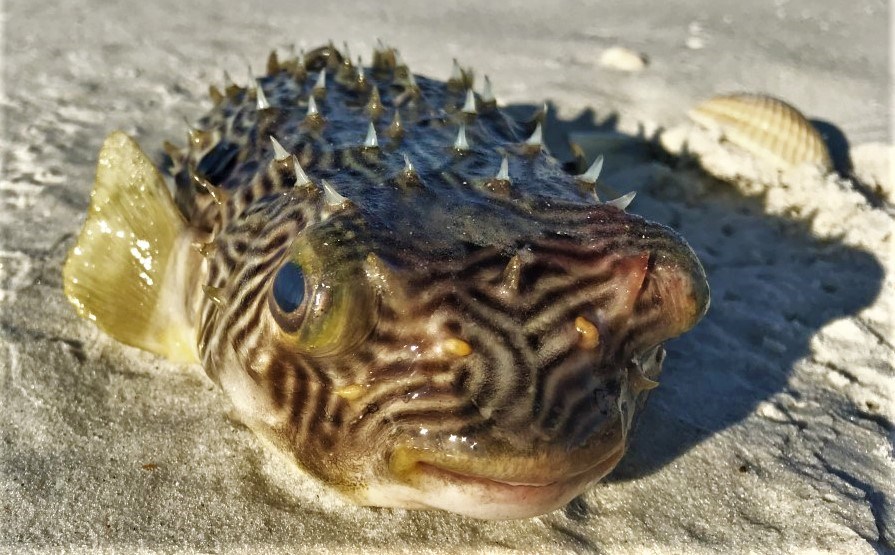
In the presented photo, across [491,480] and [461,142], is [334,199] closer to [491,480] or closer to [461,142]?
[461,142]

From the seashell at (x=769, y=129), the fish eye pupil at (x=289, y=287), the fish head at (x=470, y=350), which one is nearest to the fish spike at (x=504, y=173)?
the fish head at (x=470, y=350)

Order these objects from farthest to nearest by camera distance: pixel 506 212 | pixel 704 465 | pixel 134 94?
pixel 134 94
pixel 704 465
pixel 506 212

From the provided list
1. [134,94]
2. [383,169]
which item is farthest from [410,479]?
[134,94]

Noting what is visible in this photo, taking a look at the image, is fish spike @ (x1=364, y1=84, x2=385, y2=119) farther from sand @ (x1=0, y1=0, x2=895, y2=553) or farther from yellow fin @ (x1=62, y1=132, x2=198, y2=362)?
sand @ (x1=0, y1=0, x2=895, y2=553)

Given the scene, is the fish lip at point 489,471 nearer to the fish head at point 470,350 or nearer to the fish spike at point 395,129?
the fish head at point 470,350

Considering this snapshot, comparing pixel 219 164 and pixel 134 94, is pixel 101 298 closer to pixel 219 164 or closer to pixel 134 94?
pixel 219 164

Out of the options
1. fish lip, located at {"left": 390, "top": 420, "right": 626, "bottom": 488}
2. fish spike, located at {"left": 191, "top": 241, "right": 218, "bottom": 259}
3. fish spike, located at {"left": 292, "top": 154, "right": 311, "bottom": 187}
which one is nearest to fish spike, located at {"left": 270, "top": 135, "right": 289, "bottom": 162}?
fish spike, located at {"left": 292, "top": 154, "right": 311, "bottom": 187}
